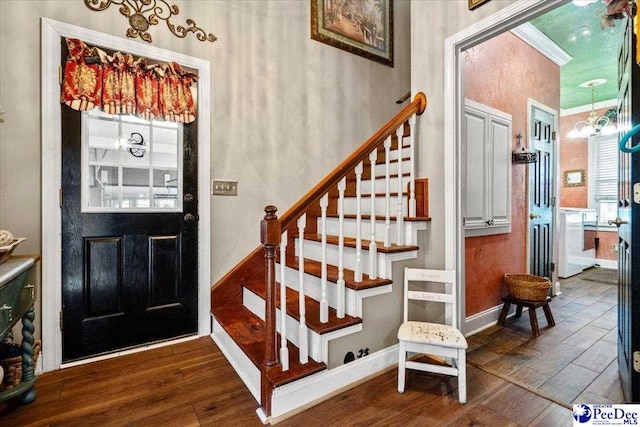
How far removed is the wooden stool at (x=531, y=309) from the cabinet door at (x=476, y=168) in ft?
2.29

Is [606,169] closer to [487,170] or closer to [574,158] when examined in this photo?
[574,158]

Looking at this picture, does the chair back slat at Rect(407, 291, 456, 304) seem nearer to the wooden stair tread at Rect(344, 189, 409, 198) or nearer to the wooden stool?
the wooden stair tread at Rect(344, 189, 409, 198)

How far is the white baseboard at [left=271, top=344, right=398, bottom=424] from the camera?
153cm

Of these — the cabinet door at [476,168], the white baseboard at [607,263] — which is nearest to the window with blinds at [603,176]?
the white baseboard at [607,263]

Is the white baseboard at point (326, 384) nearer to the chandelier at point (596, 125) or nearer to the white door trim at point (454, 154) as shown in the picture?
the white door trim at point (454, 154)

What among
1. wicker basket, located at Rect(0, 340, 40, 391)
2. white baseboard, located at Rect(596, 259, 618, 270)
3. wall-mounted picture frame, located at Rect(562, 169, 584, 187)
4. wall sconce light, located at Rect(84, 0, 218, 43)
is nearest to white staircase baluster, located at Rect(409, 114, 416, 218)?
wall sconce light, located at Rect(84, 0, 218, 43)

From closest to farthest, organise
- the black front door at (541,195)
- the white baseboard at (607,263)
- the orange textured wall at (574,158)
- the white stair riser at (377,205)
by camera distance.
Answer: the white stair riser at (377,205)
the black front door at (541,195)
the white baseboard at (607,263)
the orange textured wall at (574,158)

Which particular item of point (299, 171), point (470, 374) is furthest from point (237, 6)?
point (470, 374)

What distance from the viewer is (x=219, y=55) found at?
2.47m

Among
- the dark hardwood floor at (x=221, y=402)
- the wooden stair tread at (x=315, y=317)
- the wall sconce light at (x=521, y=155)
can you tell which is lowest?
the dark hardwood floor at (x=221, y=402)

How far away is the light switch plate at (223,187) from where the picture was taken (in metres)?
2.45

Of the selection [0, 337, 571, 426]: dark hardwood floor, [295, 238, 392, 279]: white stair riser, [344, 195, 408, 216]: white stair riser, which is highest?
[344, 195, 408, 216]: white stair riser

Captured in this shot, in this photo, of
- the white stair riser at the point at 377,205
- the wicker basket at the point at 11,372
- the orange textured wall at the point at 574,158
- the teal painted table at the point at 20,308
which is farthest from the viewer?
the orange textured wall at the point at 574,158

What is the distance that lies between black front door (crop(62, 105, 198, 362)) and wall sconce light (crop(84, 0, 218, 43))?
64 cm
